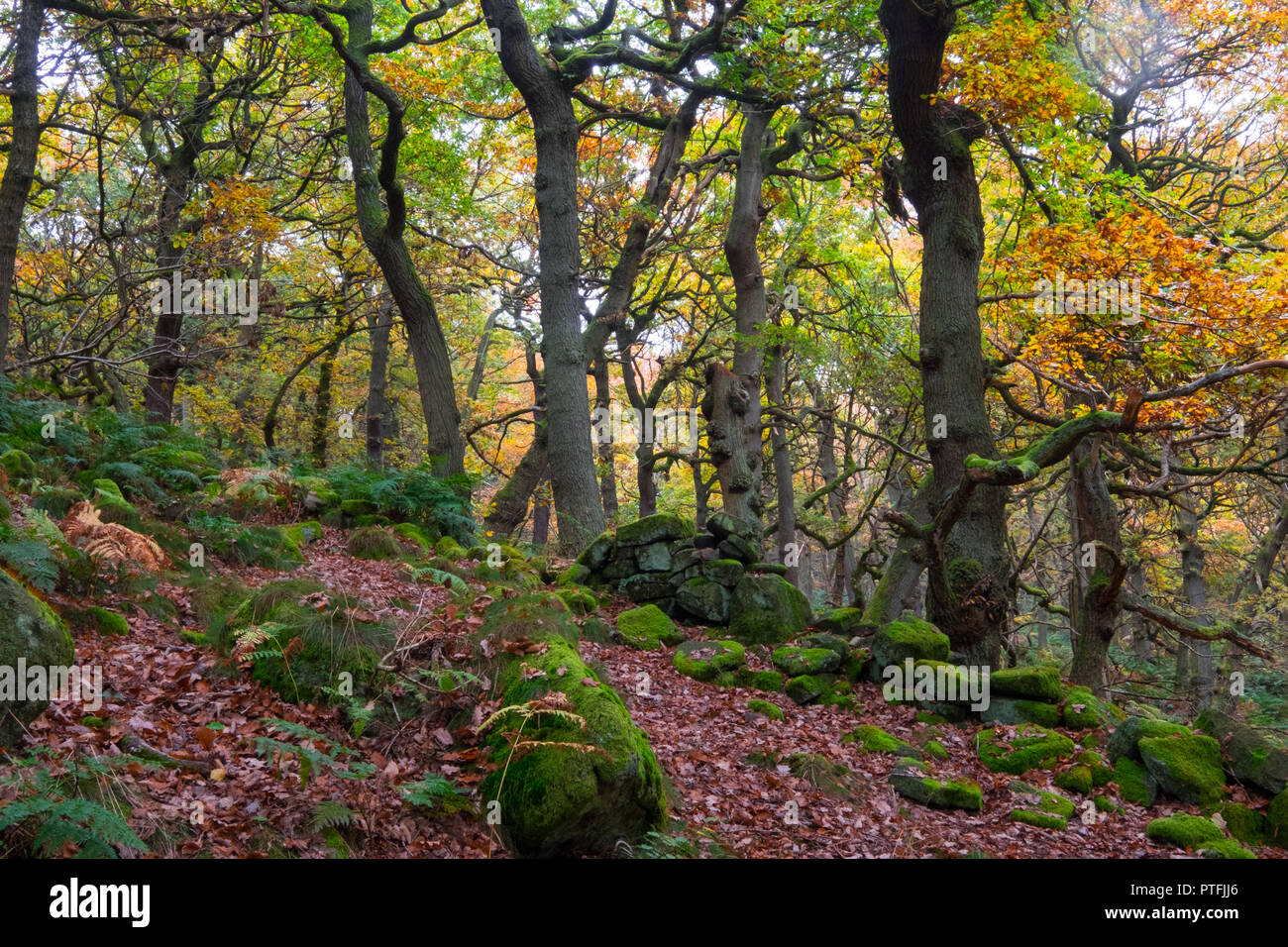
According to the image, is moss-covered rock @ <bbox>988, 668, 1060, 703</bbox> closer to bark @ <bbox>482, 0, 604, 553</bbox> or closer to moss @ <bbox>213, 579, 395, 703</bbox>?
bark @ <bbox>482, 0, 604, 553</bbox>

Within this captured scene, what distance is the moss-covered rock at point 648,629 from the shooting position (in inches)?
346

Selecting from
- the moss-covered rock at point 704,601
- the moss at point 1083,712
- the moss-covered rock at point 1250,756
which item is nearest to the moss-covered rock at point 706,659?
the moss-covered rock at point 704,601

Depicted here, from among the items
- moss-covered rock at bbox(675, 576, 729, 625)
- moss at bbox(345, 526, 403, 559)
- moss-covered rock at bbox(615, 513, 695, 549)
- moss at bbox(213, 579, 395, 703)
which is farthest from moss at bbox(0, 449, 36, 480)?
moss-covered rock at bbox(675, 576, 729, 625)

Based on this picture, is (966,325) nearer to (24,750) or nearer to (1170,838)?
(1170,838)

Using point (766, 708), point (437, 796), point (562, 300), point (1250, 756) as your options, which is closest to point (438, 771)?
point (437, 796)

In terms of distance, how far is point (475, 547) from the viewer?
10141 millimetres

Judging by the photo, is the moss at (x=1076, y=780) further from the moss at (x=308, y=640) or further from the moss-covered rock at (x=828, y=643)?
the moss at (x=308, y=640)

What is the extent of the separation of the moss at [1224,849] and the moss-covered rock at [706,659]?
4231 millimetres

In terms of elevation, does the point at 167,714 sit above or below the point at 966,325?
below

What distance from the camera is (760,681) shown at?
839 cm

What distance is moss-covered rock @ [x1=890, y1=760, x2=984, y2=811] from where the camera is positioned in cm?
634

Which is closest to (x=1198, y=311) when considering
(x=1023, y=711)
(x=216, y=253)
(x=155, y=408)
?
(x=1023, y=711)

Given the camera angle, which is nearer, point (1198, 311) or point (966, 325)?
point (1198, 311)

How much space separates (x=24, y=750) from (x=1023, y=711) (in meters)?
8.30
